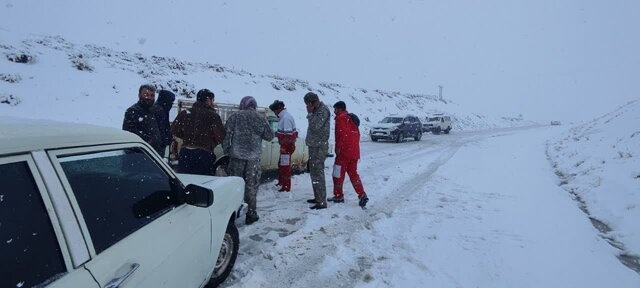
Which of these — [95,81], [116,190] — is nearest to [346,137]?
[116,190]

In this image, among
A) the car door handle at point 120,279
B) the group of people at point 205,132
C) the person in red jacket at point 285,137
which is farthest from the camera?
the person in red jacket at point 285,137

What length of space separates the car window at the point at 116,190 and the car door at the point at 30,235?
18 centimetres

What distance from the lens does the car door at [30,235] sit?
137 centimetres

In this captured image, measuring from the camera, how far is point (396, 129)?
2058cm

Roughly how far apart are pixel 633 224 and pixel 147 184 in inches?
239

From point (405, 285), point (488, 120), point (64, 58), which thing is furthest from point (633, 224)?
point (488, 120)

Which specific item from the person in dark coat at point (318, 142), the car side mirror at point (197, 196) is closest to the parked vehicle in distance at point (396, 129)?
the person in dark coat at point (318, 142)

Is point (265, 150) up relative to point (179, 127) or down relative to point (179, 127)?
down

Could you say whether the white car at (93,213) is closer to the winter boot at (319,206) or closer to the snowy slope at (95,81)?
the winter boot at (319,206)

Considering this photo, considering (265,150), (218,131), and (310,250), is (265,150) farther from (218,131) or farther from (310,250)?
(310,250)

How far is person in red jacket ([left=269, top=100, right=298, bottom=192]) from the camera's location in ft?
21.3

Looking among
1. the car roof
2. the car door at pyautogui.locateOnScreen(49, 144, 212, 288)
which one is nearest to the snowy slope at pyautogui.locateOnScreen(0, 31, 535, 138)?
the car door at pyautogui.locateOnScreen(49, 144, 212, 288)

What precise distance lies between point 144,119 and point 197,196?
2.88 metres

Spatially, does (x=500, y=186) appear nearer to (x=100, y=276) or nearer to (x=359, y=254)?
(x=359, y=254)
